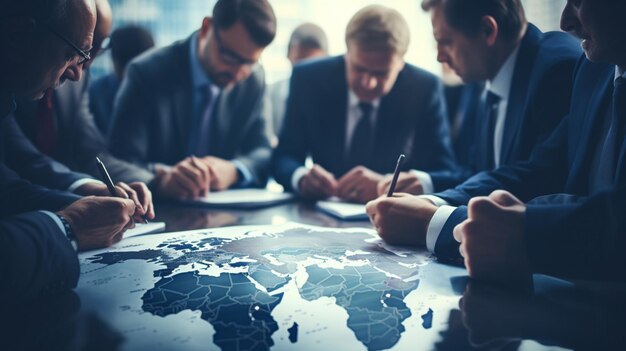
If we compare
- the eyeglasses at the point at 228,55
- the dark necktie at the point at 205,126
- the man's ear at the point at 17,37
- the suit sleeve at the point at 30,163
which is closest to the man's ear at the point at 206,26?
the eyeglasses at the point at 228,55

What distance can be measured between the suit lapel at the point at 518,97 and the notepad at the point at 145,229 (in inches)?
42.2

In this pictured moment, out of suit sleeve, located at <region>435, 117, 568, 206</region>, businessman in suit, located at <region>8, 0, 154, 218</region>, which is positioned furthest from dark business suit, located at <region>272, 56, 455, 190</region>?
suit sleeve, located at <region>435, 117, 568, 206</region>

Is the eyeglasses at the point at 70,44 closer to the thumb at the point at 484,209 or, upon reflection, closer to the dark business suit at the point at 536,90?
the thumb at the point at 484,209

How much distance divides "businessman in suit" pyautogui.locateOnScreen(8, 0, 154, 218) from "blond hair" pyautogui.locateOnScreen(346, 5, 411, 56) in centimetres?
104

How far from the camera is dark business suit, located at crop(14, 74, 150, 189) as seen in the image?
1.87m

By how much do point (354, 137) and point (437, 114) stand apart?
44 cm

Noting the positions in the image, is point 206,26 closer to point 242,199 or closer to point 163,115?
point 163,115

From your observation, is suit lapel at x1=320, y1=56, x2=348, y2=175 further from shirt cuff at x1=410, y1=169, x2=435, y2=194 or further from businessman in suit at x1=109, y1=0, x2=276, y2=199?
shirt cuff at x1=410, y1=169, x2=435, y2=194

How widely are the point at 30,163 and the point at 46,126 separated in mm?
288

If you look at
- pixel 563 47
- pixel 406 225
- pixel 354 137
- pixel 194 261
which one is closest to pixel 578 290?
pixel 406 225

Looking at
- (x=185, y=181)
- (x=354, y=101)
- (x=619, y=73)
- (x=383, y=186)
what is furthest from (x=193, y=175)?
(x=619, y=73)

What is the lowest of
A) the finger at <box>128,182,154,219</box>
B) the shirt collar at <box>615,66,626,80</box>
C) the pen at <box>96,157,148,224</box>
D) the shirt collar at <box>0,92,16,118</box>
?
the finger at <box>128,182,154,219</box>

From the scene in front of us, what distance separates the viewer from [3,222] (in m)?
0.77

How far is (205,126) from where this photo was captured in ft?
7.70
